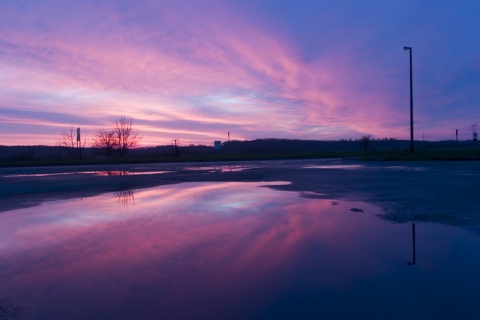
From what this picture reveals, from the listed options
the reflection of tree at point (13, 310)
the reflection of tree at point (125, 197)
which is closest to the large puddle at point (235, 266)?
the reflection of tree at point (13, 310)

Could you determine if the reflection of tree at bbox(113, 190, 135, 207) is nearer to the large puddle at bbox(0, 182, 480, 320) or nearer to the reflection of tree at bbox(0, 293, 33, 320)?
the large puddle at bbox(0, 182, 480, 320)

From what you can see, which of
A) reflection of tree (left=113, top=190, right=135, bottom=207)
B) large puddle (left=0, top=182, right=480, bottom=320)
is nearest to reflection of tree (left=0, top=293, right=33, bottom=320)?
large puddle (left=0, top=182, right=480, bottom=320)

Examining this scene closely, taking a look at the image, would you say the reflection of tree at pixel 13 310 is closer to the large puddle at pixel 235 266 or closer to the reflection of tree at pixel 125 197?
the large puddle at pixel 235 266

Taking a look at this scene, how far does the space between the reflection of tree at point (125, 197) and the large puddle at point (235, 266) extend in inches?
80.6

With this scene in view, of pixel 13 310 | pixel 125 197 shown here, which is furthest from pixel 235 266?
pixel 125 197

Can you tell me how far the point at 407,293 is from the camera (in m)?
4.66

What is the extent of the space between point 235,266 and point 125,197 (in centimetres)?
823

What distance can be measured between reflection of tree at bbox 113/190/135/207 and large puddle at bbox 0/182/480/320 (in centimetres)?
205

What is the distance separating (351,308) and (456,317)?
3.11 feet

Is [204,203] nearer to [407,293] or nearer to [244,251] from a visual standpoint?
[244,251]

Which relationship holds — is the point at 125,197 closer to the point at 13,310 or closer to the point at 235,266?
the point at 235,266

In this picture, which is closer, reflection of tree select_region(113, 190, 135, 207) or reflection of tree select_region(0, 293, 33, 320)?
reflection of tree select_region(0, 293, 33, 320)

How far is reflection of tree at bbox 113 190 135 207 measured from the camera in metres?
12.1

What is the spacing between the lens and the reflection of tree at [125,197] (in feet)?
39.6
